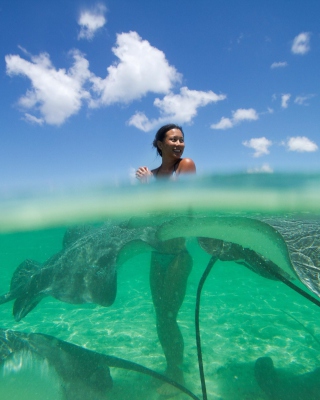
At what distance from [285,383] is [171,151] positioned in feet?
23.1

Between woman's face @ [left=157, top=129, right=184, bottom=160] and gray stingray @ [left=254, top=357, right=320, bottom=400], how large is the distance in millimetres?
6330

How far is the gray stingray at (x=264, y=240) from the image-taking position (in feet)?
9.61

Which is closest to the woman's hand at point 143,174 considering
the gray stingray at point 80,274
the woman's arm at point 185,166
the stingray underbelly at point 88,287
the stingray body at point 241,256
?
the woman's arm at point 185,166

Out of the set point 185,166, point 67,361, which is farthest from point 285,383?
point 185,166

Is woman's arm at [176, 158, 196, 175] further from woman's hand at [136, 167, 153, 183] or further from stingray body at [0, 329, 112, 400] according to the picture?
stingray body at [0, 329, 112, 400]

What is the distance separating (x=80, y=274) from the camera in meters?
6.48

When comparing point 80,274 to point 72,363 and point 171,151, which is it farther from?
point 171,151

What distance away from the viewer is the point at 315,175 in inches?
373

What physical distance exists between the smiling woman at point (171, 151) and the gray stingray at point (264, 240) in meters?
1.84

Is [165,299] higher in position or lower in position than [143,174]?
lower

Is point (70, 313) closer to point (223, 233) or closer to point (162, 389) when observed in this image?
point (162, 389)

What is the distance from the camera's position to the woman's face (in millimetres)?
6348

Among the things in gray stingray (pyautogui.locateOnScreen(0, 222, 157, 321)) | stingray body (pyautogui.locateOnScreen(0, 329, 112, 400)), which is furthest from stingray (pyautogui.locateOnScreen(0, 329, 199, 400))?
gray stingray (pyautogui.locateOnScreen(0, 222, 157, 321))

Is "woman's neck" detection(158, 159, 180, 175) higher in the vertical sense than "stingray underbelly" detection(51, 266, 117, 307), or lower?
higher
